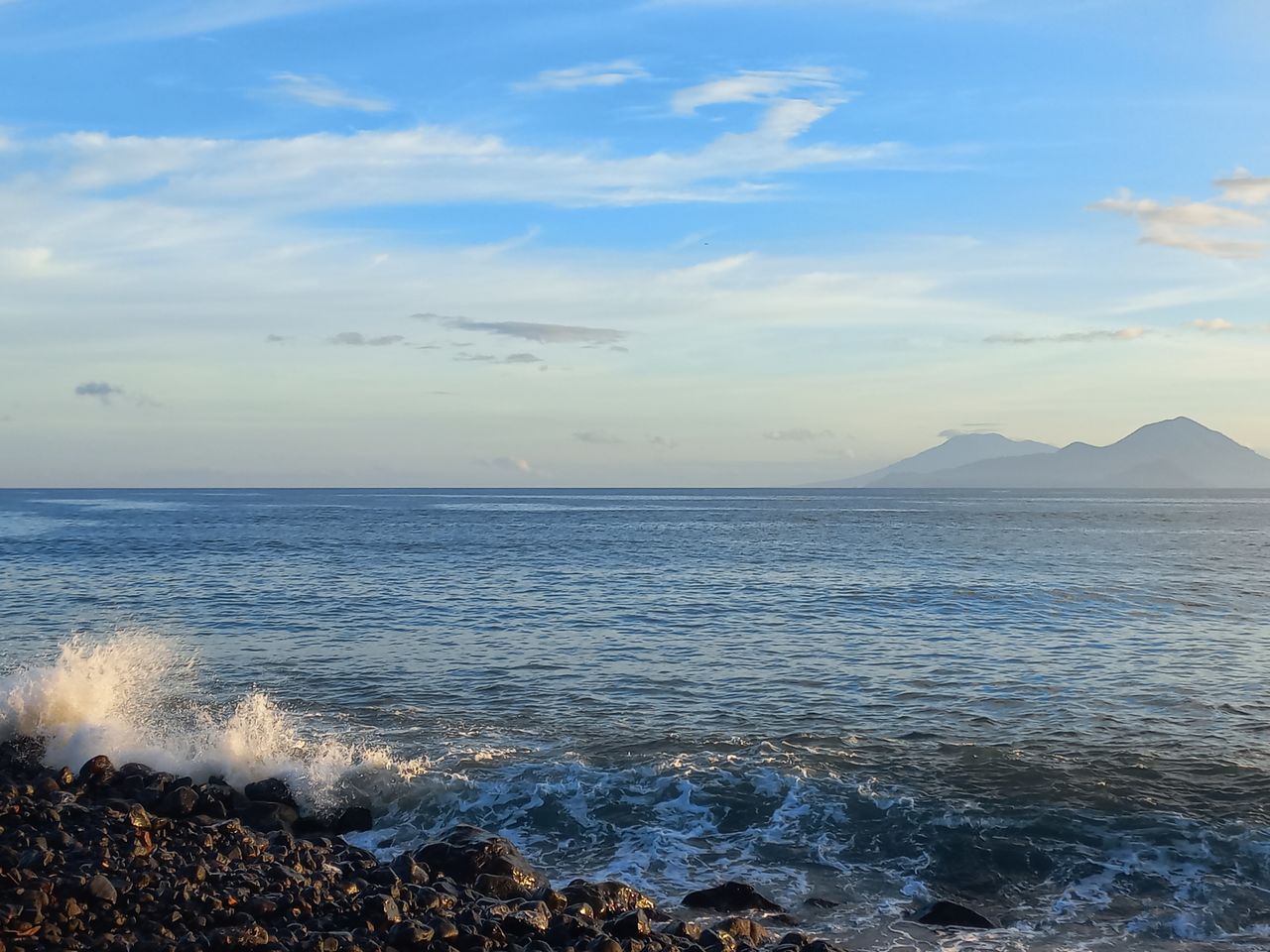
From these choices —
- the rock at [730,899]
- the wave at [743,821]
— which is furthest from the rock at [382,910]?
the rock at [730,899]

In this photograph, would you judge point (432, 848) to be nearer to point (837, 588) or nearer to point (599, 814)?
point (599, 814)

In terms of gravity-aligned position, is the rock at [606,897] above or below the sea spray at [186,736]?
below

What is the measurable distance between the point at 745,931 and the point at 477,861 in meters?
3.94

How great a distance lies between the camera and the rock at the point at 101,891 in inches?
474

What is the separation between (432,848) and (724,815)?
533 cm

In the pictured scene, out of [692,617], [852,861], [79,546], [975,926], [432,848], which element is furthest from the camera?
[79,546]

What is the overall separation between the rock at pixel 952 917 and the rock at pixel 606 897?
371cm

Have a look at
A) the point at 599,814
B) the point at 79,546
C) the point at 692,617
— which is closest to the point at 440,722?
the point at 599,814

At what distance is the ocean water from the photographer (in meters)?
15.8

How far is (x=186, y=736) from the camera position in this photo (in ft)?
69.2

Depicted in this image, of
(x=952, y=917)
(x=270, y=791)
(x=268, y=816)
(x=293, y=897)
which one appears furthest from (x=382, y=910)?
(x=952, y=917)

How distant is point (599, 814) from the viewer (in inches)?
712

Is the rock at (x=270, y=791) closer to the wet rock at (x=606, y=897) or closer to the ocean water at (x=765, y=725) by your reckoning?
the ocean water at (x=765, y=725)

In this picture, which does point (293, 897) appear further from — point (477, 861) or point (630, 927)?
point (630, 927)
